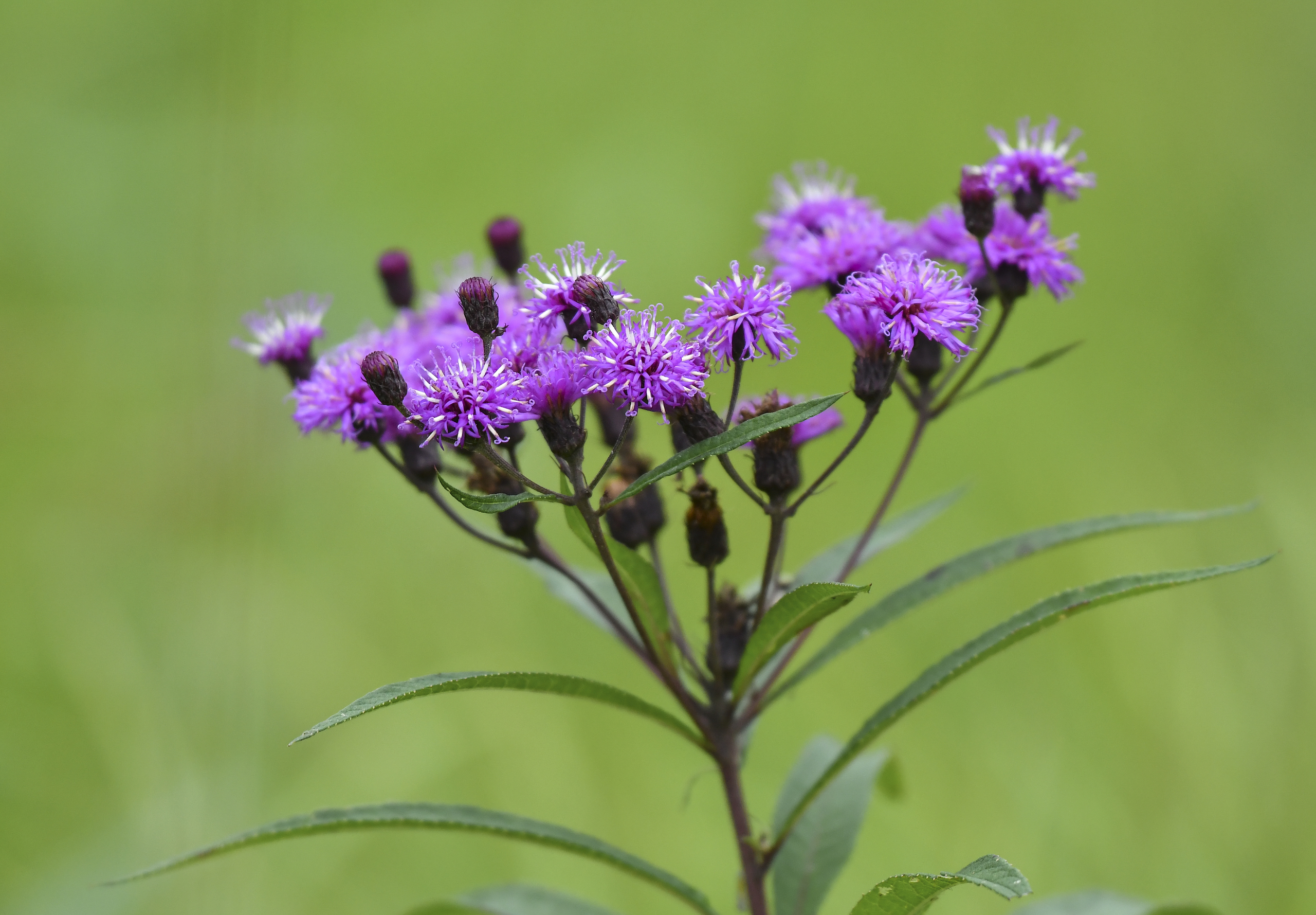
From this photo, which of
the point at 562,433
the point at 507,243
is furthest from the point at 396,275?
the point at 562,433

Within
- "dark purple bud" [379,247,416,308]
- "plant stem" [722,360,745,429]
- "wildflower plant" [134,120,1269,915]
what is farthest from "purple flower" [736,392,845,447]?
"dark purple bud" [379,247,416,308]

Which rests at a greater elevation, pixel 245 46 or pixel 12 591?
pixel 245 46

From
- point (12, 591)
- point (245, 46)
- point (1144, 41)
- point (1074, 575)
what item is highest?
point (1144, 41)

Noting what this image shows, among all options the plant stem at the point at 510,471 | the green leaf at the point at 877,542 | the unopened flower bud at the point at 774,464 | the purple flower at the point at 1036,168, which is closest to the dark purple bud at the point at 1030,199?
the purple flower at the point at 1036,168

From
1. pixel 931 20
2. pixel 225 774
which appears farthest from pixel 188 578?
pixel 931 20

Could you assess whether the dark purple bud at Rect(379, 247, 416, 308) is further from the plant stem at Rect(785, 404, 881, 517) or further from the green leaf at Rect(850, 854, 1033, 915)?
the green leaf at Rect(850, 854, 1033, 915)

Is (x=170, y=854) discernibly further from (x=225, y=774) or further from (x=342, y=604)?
(x=342, y=604)

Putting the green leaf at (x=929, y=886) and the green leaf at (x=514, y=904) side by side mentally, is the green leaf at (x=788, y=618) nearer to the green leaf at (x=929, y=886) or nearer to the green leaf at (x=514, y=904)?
the green leaf at (x=929, y=886)
